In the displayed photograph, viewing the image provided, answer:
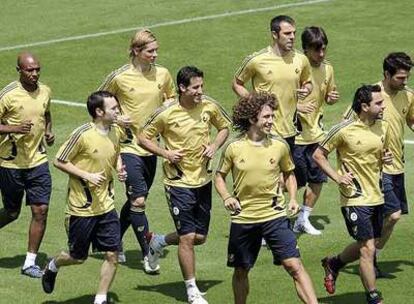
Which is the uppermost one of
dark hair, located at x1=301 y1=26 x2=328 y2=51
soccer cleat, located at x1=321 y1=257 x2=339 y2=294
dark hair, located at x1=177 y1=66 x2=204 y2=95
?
dark hair, located at x1=177 y1=66 x2=204 y2=95

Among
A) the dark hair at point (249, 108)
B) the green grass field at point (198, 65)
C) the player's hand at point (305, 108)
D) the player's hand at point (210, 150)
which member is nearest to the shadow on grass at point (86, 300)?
the green grass field at point (198, 65)

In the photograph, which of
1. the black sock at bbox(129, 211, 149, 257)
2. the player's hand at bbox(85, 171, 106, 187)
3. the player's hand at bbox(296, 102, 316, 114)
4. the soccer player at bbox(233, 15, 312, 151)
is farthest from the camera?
the player's hand at bbox(296, 102, 316, 114)

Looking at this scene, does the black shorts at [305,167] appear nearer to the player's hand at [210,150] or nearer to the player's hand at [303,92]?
the player's hand at [303,92]

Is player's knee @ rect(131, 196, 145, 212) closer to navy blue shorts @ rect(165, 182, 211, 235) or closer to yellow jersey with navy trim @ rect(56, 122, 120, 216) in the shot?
navy blue shorts @ rect(165, 182, 211, 235)

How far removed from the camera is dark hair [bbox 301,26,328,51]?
1730 centimetres

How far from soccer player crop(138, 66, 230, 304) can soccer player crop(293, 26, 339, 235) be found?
8.89 feet

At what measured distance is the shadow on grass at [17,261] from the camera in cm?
1644

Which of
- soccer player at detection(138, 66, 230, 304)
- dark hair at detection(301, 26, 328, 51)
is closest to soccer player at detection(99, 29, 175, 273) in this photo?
soccer player at detection(138, 66, 230, 304)

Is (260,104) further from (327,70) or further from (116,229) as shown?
(327,70)

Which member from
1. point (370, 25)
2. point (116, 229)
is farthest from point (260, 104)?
point (370, 25)

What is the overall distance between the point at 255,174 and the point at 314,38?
4068mm

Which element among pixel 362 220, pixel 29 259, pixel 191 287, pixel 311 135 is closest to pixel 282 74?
pixel 311 135

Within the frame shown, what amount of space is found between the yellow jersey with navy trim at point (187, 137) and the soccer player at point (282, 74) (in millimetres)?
1828

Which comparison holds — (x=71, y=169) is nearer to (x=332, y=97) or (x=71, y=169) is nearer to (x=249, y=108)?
(x=249, y=108)
